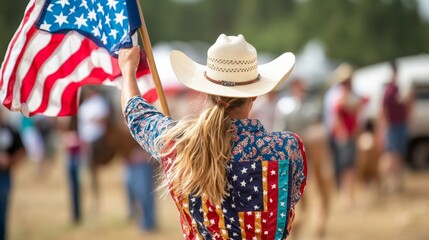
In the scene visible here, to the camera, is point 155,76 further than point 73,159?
No

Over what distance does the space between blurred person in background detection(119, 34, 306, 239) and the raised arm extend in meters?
0.06

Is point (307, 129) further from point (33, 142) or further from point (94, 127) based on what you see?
point (33, 142)

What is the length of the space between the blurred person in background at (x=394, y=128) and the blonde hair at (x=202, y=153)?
9.75 meters

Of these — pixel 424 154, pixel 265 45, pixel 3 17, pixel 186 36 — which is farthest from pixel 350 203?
pixel 186 36

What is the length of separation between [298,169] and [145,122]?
0.57 m

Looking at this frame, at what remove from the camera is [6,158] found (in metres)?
7.85

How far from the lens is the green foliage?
16.8 meters

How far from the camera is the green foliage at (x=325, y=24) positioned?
55.1 feet

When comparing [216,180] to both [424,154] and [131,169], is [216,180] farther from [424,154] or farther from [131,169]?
[424,154]

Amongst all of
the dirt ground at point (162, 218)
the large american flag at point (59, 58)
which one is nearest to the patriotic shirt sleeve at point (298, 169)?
the large american flag at point (59, 58)

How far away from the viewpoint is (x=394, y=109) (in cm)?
1286

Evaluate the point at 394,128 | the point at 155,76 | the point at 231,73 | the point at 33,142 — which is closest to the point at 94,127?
the point at 394,128

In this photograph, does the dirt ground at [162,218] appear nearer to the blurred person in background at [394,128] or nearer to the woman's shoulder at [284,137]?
the blurred person in background at [394,128]

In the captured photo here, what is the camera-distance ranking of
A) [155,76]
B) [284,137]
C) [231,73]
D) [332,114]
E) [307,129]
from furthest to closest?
[332,114], [307,129], [155,76], [231,73], [284,137]
